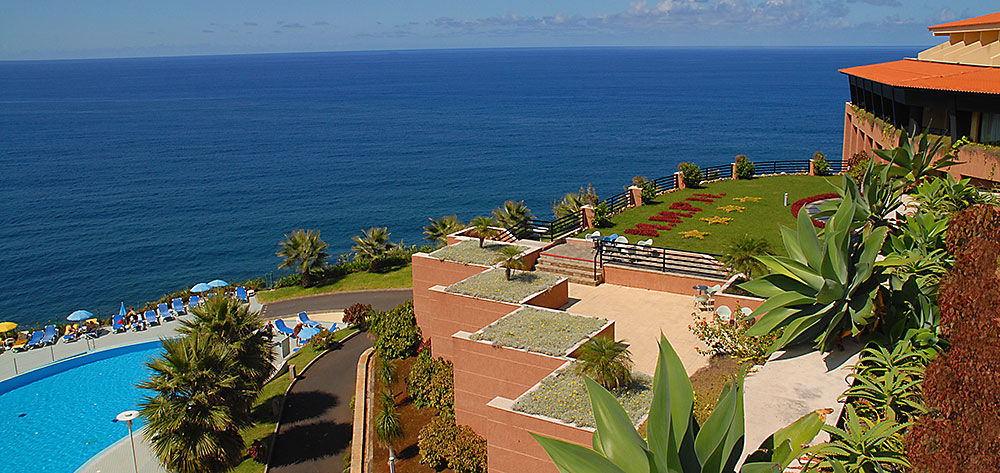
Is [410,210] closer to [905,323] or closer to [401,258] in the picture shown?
[401,258]

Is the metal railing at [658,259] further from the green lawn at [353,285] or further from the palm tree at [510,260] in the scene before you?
the green lawn at [353,285]

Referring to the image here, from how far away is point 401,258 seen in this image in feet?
150

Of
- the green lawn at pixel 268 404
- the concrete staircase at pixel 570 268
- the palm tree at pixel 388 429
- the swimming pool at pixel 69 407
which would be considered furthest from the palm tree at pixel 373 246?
the palm tree at pixel 388 429

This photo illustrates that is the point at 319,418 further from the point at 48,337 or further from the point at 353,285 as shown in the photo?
the point at 48,337

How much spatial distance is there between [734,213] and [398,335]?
19.4 meters

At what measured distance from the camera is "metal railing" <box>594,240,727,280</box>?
2689 cm

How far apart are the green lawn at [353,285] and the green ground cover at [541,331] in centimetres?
2197

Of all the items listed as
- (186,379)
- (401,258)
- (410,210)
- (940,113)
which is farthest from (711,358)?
(410,210)

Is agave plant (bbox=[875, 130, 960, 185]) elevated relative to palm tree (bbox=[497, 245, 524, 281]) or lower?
elevated

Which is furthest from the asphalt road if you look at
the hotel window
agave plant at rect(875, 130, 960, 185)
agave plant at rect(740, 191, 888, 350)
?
the hotel window

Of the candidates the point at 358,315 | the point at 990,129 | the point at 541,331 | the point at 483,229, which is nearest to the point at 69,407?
the point at 358,315

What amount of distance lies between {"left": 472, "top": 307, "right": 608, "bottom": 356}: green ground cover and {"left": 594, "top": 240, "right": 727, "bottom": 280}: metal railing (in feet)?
23.7

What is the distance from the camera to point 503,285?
2325 cm

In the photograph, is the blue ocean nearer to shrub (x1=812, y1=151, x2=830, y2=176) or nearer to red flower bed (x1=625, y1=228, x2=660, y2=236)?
shrub (x1=812, y1=151, x2=830, y2=176)
